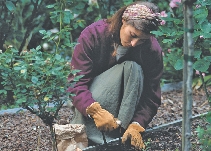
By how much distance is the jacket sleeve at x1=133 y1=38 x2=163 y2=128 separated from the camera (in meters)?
3.23

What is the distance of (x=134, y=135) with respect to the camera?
3.13 meters

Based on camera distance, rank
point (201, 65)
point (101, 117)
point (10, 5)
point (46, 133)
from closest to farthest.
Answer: point (201, 65)
point (101, 117)
point (46, 133)
point (10, 5)

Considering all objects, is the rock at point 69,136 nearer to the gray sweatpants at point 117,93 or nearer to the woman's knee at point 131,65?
the gray sweatpants at point 117,93

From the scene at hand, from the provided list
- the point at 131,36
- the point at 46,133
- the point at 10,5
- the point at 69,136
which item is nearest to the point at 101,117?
the point at 69,136

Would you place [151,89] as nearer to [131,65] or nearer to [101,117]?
[131,65]

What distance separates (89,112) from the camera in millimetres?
3115

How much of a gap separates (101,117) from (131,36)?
1.71 feet

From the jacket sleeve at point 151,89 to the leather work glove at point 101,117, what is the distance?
227mm

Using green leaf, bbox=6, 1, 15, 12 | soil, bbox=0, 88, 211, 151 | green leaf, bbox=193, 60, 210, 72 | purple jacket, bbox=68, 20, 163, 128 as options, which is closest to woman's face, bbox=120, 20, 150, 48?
purple jacket, bbox=68, 20, 163, 128

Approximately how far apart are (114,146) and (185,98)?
47.6 inches

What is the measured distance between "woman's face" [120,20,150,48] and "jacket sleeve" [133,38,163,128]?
0.72 feet

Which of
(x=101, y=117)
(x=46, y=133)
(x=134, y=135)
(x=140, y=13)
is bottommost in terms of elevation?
(x=46, y=133)

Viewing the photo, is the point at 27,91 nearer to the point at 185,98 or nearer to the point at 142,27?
the point at 142,27

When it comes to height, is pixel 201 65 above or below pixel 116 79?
above
